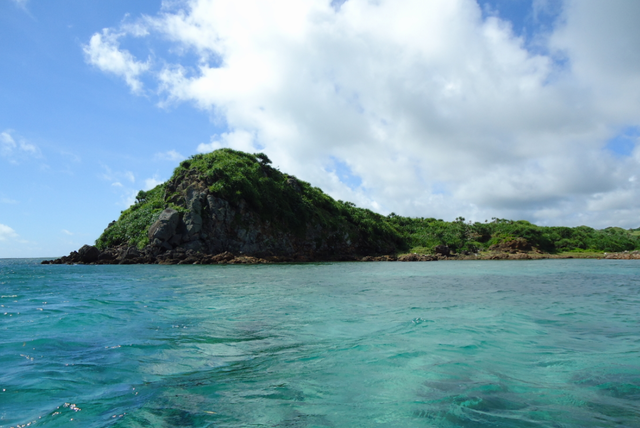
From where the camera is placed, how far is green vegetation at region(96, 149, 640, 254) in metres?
45.8

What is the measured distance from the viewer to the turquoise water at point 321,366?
380 centimetres

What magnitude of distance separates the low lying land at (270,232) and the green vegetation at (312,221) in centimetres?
17

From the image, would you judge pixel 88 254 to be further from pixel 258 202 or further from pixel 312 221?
pixel 312 221

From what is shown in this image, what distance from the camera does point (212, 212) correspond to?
42.3 metres

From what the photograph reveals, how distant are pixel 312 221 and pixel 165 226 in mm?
21951

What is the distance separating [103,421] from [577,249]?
3098 inches

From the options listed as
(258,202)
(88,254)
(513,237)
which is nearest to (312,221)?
(258,202)

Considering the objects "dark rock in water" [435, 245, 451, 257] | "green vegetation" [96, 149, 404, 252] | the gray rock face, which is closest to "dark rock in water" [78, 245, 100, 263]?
"green vegetation" [96, 149, 404, 252]

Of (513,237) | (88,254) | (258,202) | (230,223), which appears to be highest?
(258,202)

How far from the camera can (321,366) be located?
18.0 feet

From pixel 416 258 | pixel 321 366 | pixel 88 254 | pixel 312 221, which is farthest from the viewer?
pixel 312 221

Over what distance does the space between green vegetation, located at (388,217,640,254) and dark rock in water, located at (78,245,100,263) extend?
49.2m

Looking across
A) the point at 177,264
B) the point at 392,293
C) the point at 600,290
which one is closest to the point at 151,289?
the point at 392,293

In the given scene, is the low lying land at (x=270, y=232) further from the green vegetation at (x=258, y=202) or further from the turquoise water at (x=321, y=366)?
the turquoise water at (x=321, y=366)
